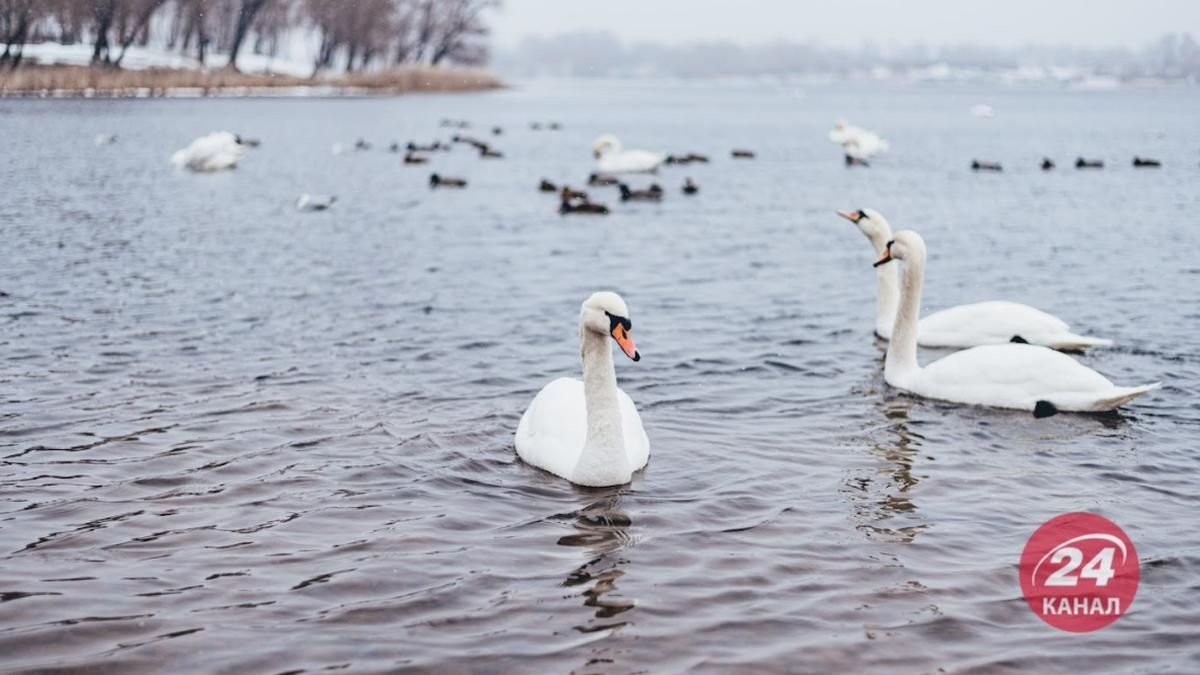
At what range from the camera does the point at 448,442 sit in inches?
351

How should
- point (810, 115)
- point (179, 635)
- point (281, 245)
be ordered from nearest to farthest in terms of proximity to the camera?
point (179, 635), point (281, 245), point (810, 115)

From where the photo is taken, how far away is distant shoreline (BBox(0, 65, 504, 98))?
41594mm

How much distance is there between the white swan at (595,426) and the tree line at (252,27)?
73.1 ft

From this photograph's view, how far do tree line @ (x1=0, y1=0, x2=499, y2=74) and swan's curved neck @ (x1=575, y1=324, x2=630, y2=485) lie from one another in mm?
22625

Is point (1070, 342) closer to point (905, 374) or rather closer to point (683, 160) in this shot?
point (905, 374)

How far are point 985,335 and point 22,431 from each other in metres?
8.11

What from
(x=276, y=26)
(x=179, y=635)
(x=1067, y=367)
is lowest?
(x=179, y=635)

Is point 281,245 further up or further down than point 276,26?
further down

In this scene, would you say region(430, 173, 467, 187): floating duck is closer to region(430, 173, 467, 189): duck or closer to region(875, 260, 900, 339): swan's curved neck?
region(430, 173, 467, 189): duck

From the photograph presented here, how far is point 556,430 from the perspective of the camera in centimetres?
823

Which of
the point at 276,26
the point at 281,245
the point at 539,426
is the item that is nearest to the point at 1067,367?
the point at 539,426

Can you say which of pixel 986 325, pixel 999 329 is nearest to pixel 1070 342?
pixel 999 329

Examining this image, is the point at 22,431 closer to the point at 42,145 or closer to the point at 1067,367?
the point at 1067,367

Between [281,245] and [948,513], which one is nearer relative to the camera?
[948,513]
